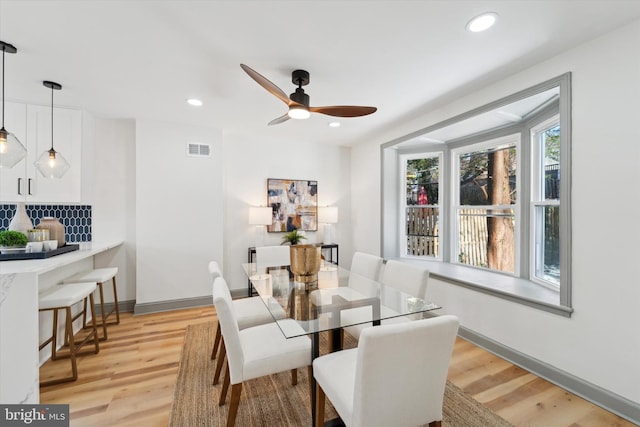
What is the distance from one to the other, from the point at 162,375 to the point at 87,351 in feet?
3.24

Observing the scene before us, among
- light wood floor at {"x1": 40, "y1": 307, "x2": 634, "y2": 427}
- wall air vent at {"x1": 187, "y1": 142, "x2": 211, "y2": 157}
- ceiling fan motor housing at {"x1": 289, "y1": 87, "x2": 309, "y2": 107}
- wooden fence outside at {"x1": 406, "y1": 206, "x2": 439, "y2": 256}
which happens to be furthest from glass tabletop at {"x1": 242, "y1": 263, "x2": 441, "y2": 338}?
wall air vent at {"x1": 187, "y1": 142, "x2": 211, "y2": 157}

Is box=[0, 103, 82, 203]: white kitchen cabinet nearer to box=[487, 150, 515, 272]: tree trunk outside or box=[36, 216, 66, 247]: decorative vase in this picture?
box=[36, 216, 66, 247]: decorative vase

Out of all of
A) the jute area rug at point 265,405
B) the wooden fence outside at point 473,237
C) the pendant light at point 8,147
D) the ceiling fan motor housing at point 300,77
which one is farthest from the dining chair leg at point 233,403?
the wooden fence outside at point 473,237

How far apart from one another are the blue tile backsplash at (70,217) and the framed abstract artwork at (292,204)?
2355 millimetres

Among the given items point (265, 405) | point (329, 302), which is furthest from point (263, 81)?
point (265, 405)

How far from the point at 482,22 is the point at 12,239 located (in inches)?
148

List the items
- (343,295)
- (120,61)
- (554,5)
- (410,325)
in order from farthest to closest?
1. (120,61)
2. (343,295)
3. (554,5)
4. (410,325)

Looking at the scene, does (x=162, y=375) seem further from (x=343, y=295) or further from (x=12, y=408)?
(x=343, y=295)

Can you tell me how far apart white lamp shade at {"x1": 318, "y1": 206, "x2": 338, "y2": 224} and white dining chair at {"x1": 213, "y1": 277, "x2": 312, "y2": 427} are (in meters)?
2.83

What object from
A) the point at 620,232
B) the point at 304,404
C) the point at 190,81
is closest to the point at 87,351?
the point at 304,404

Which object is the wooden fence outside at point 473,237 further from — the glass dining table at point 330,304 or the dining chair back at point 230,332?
the dining chair back at point 230,332

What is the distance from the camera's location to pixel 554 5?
5.14 feet

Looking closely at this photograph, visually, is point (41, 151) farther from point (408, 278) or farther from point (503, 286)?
point (503, 286)

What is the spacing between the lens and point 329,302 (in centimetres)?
187
